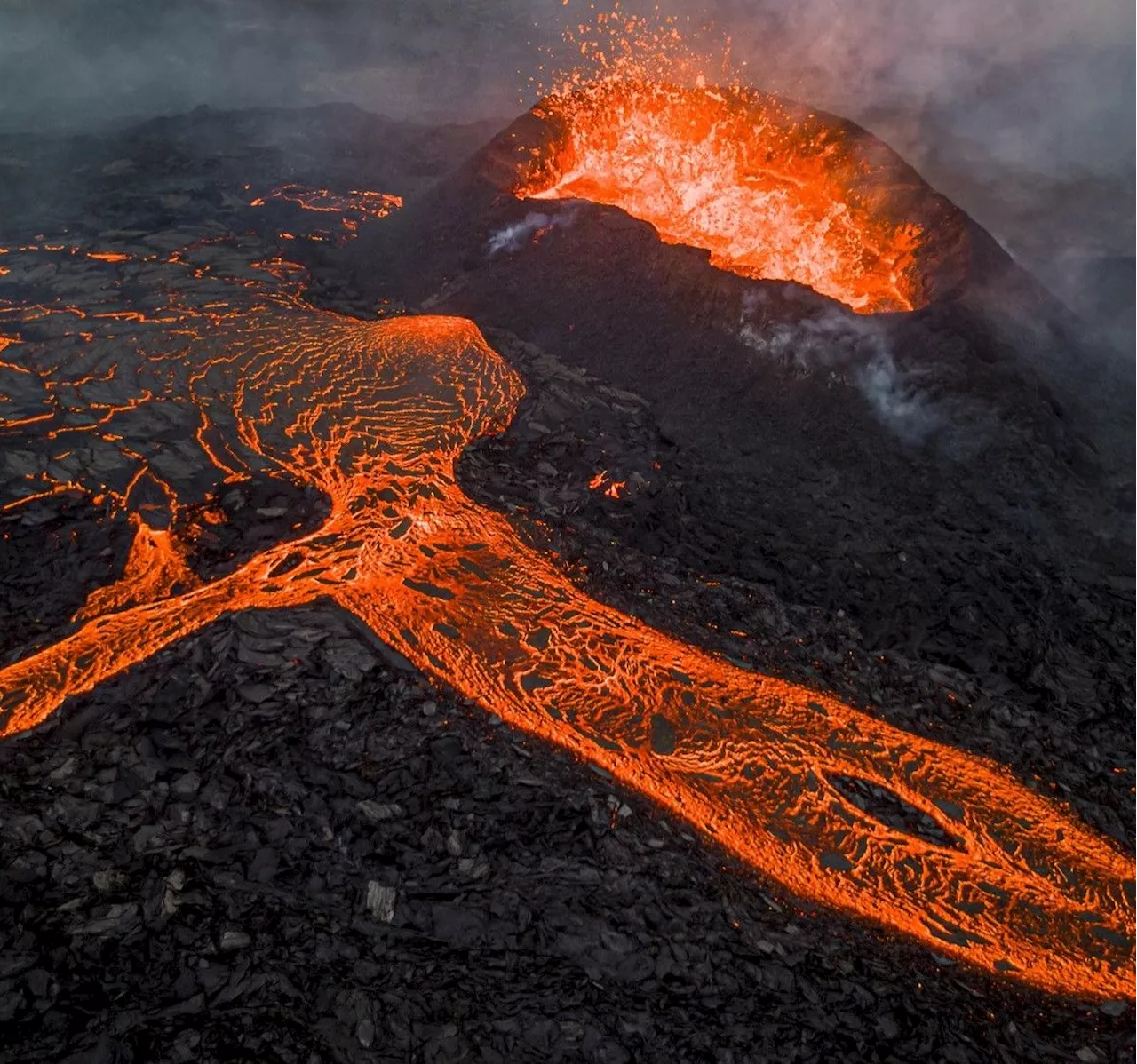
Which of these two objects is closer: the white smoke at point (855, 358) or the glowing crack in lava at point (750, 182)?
the white smoke at point (855, 358)

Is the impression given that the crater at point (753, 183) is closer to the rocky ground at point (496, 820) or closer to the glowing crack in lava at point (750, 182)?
the glowing crack in lava at point (750, 182)

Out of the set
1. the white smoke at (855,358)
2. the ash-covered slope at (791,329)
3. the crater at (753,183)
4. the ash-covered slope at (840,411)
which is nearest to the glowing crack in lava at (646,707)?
the ash-covered slope at (840,411)

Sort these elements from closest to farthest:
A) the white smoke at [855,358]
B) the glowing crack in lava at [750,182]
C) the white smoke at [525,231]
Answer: the white smoke at [855,358] < the glowing crack in lava at [750,182] < the white smoke at [525,231]

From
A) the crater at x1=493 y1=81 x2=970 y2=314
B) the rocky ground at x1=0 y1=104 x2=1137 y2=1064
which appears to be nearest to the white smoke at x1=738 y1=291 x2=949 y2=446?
the crater at x1=493 y1=81 x2=970 y2=314

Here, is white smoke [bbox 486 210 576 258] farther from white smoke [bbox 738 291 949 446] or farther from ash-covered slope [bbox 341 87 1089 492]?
white smoke [bbox 738 291 949 446]

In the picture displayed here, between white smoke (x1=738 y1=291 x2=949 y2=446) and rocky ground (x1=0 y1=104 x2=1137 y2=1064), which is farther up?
A: white smoke (x1=738 y1=291 x2=949 y2=446)

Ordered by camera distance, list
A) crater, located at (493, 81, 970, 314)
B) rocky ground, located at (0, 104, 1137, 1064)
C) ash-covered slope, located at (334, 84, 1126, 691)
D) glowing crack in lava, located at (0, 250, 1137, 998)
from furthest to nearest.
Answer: crater, located at (493, 81, 970, 314)
ash-covered slope, located at (334, 84, 1126, 691)
glowing crack in lava, located at (0, 250, 1137, 998)
rocky ground, located at (0, 104, 1137, 1064)
